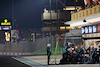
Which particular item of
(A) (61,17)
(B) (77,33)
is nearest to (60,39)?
(B) (77,33)

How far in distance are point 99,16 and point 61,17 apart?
136 feet

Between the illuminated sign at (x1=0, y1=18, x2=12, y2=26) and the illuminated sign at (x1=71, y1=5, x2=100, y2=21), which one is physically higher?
the illuminated sign at (x1=71, y1=5, x2=100, y2=21)

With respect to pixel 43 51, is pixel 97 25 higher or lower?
higher

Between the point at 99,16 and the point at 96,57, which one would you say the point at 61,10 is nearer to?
the point at 99,16

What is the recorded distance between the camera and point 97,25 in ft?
113

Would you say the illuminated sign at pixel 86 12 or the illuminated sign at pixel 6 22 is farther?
the illuminated sign at pixel 6 22

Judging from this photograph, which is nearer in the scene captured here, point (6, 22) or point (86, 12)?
point (86, 12)

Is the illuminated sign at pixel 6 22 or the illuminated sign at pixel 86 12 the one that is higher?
the illuminated sign at pixel 86 12

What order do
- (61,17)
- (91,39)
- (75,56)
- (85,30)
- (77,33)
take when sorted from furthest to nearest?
(61,17), (77,33), (85,30), (91,39), (75,56)

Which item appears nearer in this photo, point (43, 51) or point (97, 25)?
point (97, 25)

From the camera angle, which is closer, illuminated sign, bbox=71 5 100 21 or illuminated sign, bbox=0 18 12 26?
illuminated sign, bbox=71 5 100 21

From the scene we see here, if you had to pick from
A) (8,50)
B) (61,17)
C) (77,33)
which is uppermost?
(61,17)

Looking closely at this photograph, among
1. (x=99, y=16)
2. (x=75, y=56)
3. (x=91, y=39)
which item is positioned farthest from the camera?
(x=91, y=39)

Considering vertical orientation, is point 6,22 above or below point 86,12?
below
